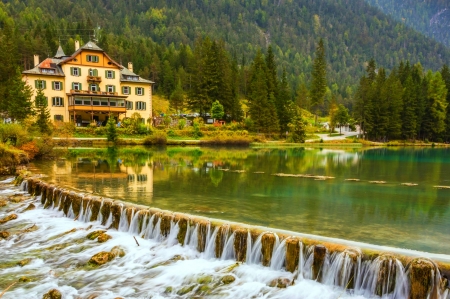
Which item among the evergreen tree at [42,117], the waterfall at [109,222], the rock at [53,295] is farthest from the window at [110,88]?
the rock at [53,295]

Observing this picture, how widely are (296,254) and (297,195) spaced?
8.79 m

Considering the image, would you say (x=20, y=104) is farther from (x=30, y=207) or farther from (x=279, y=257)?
(x=279, y=257)

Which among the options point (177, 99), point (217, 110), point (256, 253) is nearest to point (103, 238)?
point (256, 253)

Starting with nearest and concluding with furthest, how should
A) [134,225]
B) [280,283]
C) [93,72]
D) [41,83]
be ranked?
[280,283]
[134,225]
[41,83]
[93,72]

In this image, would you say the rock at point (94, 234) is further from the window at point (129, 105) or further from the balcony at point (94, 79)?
the window at point (129, 105)

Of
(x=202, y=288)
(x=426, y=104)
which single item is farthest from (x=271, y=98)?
(x=202, y=288)

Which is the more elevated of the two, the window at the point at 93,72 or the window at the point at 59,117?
the window at the point at 93,72

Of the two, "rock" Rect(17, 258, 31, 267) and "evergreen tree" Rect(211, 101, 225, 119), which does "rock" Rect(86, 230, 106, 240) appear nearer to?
"rock" Rect(17, 258, 31, 267)

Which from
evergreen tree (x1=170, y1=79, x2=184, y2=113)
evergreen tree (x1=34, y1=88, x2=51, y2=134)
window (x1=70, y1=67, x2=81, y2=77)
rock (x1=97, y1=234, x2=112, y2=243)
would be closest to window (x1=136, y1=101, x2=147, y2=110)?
window (x1=70, y1=67, x2=81, y2=77)

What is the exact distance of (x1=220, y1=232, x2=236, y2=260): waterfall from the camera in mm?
10445

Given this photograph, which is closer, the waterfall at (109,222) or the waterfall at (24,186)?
the waterfall at (109,222)

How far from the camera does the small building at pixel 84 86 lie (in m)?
56.5

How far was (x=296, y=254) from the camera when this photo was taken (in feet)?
30.6

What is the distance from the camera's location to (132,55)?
347 feet
